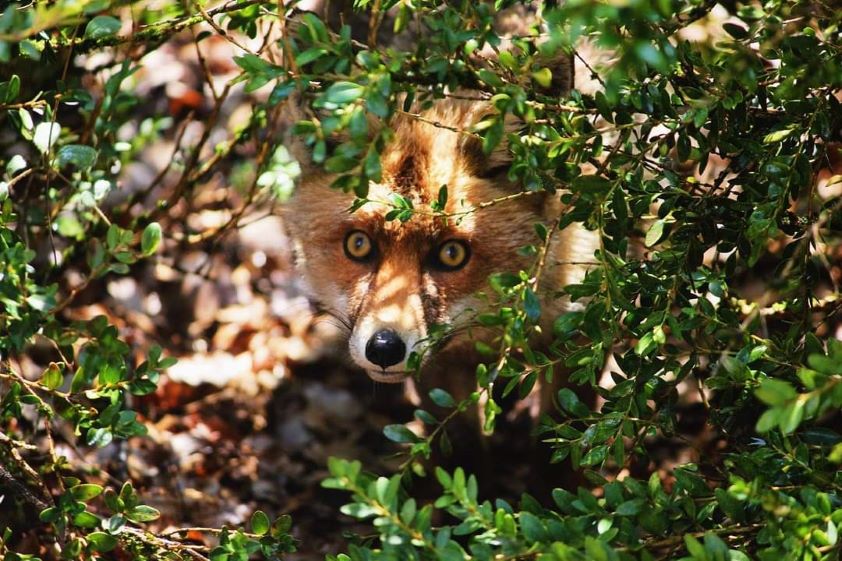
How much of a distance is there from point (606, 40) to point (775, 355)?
3.40 ft

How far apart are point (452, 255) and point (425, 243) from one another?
123mm

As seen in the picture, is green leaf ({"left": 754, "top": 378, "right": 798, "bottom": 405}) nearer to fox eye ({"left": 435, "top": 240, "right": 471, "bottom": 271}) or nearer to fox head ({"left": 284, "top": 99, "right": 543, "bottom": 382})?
fox head ({"left": 284, "top": 99, "right": 543, "bottom": 382})

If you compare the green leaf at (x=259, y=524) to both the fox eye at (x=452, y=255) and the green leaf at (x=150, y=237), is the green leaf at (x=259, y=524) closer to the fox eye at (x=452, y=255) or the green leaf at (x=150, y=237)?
the green leaf at (x=150, y=237)

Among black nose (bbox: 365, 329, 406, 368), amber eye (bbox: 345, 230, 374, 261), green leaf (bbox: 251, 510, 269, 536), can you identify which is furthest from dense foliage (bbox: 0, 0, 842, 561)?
amber eye (bbox: 345, 230, 374, 261)

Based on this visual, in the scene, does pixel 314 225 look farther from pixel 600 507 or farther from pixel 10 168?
pixel 600 507

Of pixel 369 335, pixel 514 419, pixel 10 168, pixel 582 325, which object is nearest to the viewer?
pixel 582 325

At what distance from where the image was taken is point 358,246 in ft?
10.6

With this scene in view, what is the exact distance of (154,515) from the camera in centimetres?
229

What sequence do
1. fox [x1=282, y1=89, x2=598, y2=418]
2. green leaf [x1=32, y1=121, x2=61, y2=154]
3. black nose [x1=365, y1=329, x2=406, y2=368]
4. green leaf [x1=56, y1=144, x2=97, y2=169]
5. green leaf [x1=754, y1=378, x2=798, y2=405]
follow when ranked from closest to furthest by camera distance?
green leaf [x1=754, y1=378, x2=798, y2=405] → green leaf [x1=56, y1=144, x2=97, y2=169] → green leaf [x1=32, y1=121, x2=61, y2=154] → black nose [x1=365, y1=329, x2=406, y2=368] → fox [x1=282, y1=89, x2=598, y2=418]

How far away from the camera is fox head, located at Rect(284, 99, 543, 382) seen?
118 inches

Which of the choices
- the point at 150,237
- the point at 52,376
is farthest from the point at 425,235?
the point at 52,376

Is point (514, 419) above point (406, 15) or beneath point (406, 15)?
beneath

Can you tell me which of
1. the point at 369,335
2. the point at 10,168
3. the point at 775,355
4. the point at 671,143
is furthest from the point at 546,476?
the point at 10,168

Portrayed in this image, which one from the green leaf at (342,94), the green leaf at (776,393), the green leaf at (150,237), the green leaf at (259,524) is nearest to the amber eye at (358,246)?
the green leaf at (150,237)
